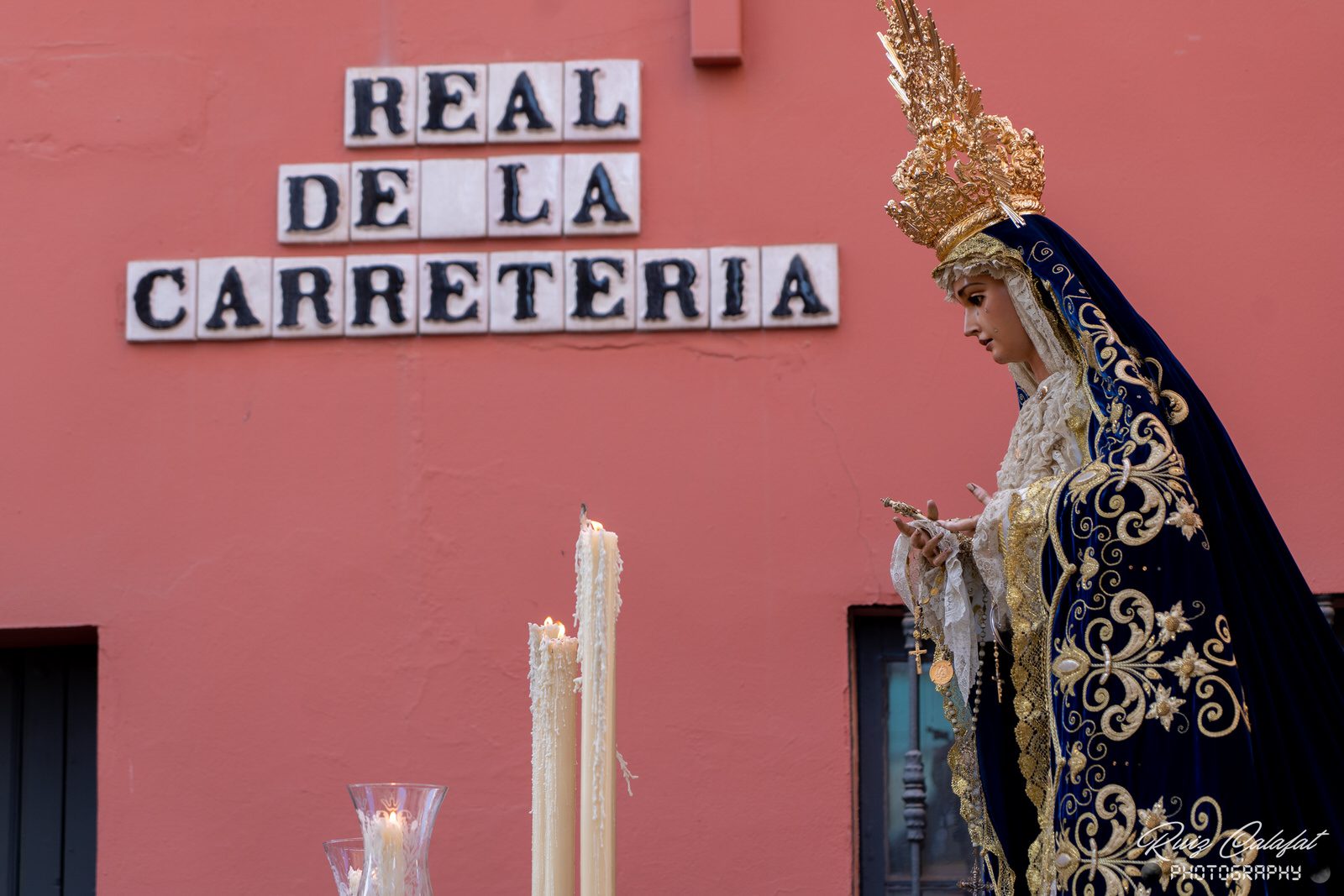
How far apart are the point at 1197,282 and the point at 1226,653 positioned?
1.73m

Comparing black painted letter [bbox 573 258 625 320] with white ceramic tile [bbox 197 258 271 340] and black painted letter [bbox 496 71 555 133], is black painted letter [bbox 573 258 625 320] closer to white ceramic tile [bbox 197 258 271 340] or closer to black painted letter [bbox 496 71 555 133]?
black painted letter [bbox 496 71 555 133]

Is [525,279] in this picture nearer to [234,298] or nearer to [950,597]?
[234,298]

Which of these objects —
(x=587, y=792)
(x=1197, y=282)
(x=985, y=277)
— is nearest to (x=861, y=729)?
(x=1197, y=282)

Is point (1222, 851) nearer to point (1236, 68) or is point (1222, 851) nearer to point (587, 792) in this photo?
point (587, 792)

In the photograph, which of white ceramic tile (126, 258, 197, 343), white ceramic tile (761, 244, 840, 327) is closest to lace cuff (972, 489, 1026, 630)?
white ceramic tile (761, 244, 840, 327)

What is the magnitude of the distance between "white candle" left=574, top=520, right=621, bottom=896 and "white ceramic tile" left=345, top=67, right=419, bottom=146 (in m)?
2.57

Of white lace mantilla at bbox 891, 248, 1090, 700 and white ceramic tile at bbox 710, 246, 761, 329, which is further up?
white ceramic tile at bbox 710, 246, 761, 329

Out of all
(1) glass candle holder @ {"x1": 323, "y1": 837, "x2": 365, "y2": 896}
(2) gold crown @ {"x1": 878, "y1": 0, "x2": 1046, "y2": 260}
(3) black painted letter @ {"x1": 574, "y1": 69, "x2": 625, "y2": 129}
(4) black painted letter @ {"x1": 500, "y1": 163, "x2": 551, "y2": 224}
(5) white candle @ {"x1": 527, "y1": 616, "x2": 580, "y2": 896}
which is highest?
(3) black painted letter @ {"x1": 574, "y1": 69, "x2": 625, "y2": 129}

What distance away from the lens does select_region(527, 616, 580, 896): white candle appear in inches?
84.7

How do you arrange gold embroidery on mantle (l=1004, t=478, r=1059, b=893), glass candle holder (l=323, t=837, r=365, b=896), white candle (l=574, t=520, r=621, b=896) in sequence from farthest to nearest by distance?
gold embroidery on mantle (l=1004, t=478, r=1059, b=893) < glass candle holder (l=323, t=837, r=365, b=896) < white candle (l=574, t=520, r=621, b=896)

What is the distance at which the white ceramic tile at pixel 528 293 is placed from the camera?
443 centimetres

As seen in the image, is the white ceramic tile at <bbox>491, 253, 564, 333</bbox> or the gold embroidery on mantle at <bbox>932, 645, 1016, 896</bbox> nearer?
the gold embroidery on mantle at <bbox>932, 645, 1016, 896</bbox>

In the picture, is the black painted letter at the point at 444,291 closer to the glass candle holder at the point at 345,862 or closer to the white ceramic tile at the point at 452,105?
the white ceramic tile at the point at 452,105

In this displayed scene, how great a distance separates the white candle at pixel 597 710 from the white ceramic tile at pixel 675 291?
229 centimetres
